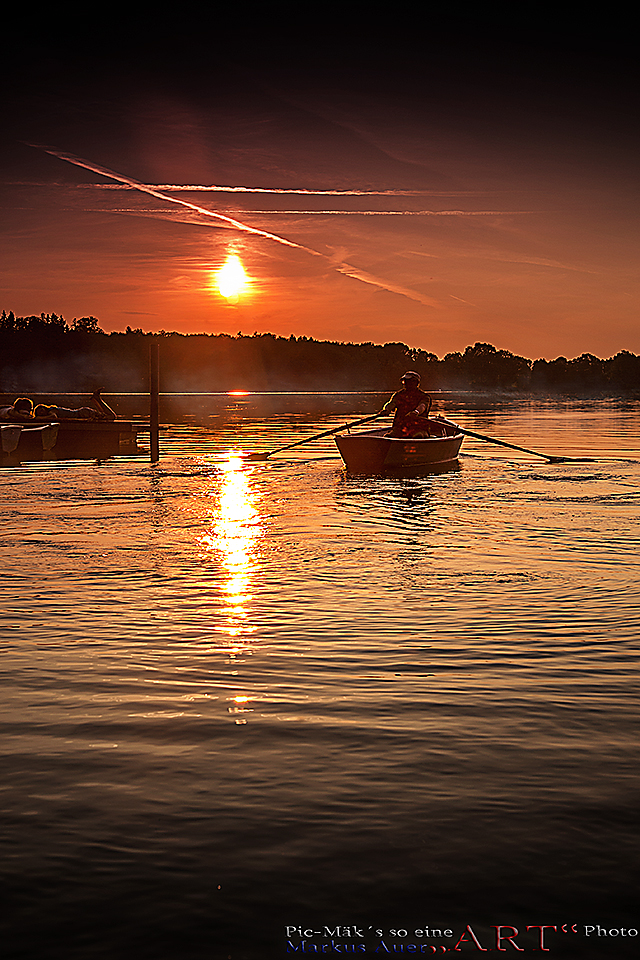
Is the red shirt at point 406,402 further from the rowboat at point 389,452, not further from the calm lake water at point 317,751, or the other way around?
the calm lake water at point 317,751

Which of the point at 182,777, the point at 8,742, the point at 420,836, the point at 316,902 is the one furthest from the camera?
the point at 8,742

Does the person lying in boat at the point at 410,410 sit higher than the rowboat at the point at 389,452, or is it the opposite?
the person lying in boat at the point at 410,410

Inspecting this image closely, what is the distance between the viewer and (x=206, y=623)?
38.2 feet

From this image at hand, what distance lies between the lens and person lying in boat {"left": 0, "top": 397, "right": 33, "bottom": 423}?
3984 centimetres

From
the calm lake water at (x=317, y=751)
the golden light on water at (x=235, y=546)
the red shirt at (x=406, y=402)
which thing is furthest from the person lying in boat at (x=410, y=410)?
the calm lake water at (x=317, y=751)

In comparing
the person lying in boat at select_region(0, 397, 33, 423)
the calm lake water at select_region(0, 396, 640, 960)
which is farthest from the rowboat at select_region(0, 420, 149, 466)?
the calm lake water at select_region(0, 396, 640, 960)

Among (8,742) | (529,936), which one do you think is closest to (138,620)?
(8,742)

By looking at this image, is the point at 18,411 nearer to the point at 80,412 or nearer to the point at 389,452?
the point at 80,412

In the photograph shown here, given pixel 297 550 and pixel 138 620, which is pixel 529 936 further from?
pixel 297 550

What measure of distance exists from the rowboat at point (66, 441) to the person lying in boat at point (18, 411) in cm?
40

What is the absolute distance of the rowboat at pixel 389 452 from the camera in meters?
29.8

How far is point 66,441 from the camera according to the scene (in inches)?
1671

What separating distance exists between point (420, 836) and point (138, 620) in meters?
6.63

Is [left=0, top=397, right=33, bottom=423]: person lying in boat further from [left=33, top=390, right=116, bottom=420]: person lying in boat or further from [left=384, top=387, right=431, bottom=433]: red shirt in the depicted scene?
[left=384, top=387, right=431, bottom=433]: red shirt
